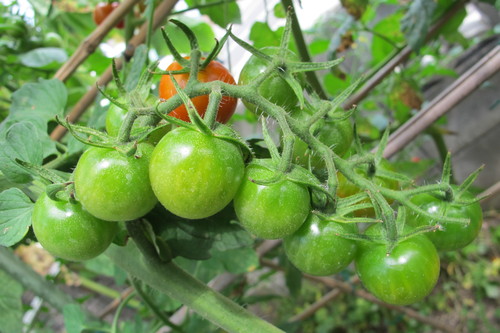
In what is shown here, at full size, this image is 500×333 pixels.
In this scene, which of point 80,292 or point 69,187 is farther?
point 80,292

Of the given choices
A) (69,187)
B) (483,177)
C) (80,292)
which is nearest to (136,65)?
(69,187)

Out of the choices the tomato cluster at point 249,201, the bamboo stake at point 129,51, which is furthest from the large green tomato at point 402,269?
the bamboo stake at point 129,51

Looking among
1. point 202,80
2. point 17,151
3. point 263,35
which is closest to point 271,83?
point 202,80

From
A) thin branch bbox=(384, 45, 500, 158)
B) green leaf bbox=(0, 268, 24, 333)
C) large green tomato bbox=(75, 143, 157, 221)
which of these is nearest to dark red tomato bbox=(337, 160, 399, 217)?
large green tomato bbox=(75, 143, 157, 221)

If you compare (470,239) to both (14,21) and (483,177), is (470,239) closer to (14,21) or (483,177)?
(14,21)

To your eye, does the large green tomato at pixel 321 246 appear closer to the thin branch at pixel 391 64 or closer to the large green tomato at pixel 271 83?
the large green tomato at pixel 271 83

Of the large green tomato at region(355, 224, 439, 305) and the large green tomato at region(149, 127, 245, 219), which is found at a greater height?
the large green tomato at region(149, 127, 245, 219)

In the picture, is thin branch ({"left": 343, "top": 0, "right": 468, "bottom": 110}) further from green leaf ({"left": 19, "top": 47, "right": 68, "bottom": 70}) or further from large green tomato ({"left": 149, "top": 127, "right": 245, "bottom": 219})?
green leaf ({"left": 19, "top": 47, "right": 68, "bottom": 70})

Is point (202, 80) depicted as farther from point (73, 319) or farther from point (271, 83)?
point (73, 319)
